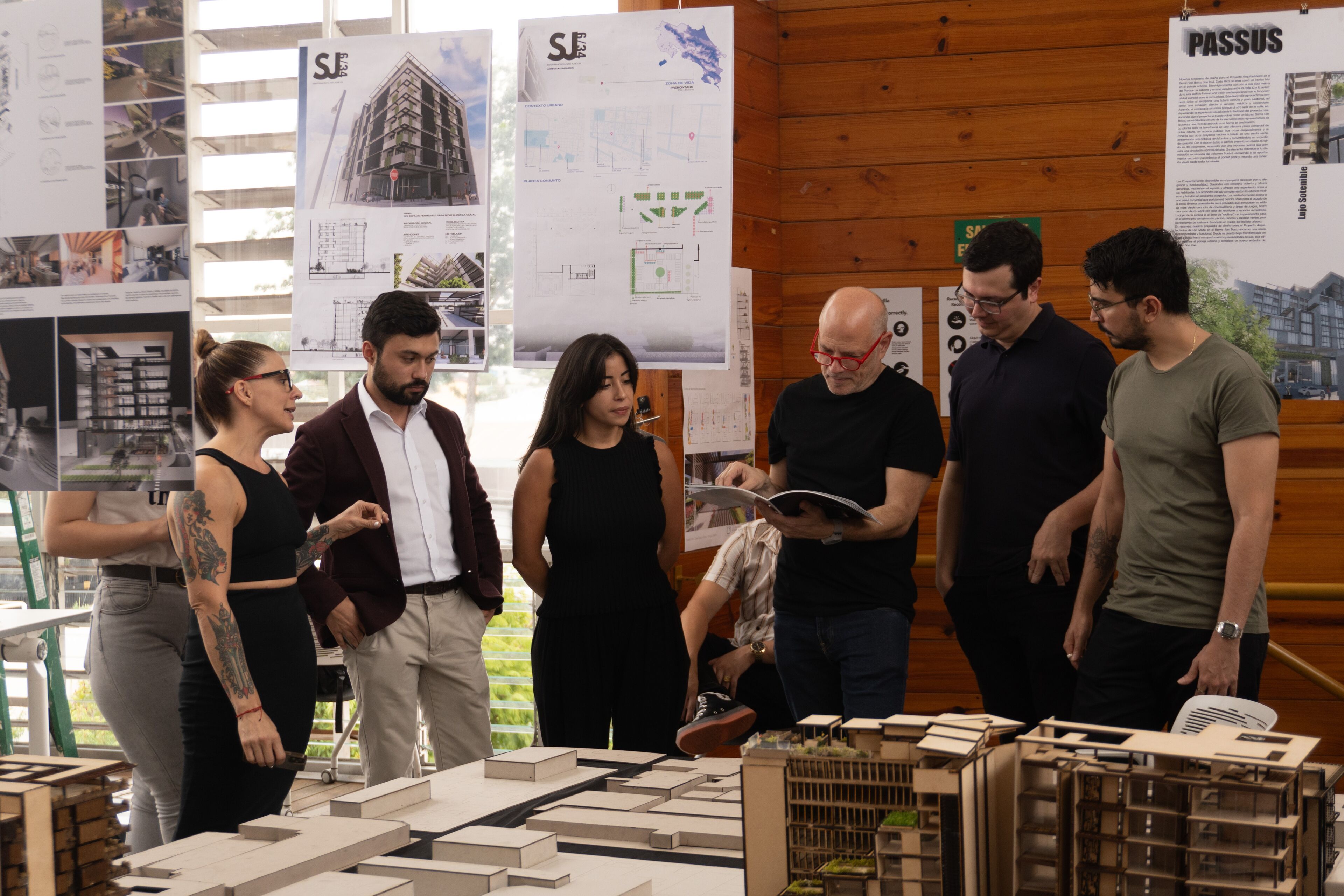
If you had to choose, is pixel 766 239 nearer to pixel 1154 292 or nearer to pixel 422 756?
pixel 1154 292

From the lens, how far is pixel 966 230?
4.35m

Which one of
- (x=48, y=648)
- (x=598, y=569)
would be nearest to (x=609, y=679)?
(x=598, y=569)

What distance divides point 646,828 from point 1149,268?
167 centimetres

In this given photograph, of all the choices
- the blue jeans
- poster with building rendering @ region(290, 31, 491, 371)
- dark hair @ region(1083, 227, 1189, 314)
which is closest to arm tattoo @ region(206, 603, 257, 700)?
poster with building rendering @ region(290, 31, 491, 371)

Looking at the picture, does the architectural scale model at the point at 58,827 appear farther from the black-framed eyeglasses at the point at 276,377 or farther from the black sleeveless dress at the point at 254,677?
the black-framed eyeglasses at the point at 276,377

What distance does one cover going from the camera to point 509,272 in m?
5.11

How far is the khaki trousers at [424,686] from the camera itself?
3.12 m

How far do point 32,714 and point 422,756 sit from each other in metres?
1.56

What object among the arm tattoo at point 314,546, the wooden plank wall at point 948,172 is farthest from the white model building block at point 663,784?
the wooden plank wall at point 948,172

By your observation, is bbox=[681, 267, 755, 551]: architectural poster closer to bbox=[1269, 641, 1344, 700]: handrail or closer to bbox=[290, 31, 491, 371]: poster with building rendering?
bbox=[290, 31, 491, 371]: poster with building rendering

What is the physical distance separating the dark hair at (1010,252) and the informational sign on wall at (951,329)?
127 cm

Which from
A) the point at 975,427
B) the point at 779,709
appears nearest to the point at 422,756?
the point at 779,709

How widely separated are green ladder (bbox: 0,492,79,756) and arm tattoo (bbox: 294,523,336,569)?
2661 millimetres

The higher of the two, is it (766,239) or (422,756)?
(766,239)
